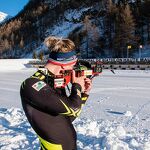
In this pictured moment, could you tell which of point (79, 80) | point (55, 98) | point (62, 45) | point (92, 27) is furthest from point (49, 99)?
point (92, 27)

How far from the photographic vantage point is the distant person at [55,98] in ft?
10.5

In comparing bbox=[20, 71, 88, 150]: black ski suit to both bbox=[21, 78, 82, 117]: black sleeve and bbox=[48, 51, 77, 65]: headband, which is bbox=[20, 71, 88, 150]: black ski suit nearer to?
bbox=[21, 78, 82, 117]: black sleeve

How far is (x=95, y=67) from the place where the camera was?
137 inches

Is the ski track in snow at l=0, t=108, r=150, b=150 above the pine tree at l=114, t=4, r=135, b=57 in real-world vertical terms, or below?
below

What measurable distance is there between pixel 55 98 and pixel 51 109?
11 cm

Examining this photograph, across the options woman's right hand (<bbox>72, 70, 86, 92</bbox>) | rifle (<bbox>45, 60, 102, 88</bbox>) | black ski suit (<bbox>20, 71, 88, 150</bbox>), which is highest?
rifle (<bbox>45, 60, 102, 88</bbox>)

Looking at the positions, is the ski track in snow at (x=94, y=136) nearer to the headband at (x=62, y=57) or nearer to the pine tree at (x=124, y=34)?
the headband at (x=62, y=57)

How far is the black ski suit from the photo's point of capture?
3182 mm

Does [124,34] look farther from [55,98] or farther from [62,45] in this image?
[55,98]

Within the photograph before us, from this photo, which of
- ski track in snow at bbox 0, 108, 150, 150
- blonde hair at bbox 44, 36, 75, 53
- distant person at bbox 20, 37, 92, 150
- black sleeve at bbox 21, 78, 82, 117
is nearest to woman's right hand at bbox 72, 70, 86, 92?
distant person at bbox 20, 37, 92, 150

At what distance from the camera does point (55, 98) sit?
125 inches

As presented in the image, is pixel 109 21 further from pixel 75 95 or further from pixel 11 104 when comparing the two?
pixel 75 95

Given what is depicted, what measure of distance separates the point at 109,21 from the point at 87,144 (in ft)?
231

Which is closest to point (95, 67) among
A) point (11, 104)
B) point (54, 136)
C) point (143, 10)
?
point (54, 136)
